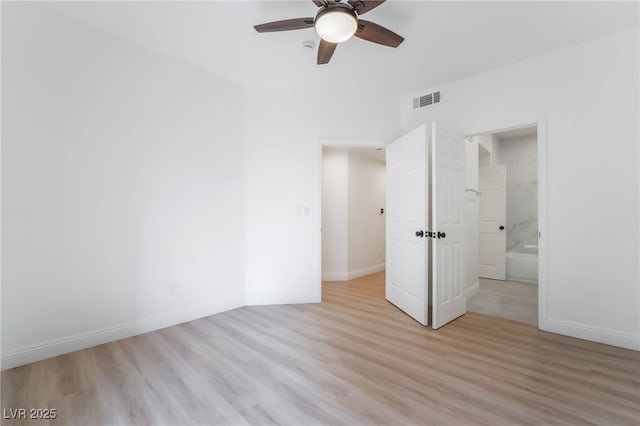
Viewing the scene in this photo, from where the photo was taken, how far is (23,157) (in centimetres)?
209

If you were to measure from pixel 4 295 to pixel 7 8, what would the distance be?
7.20 ft

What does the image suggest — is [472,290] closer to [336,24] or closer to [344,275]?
[344,275]

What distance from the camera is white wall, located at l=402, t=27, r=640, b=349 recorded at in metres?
2.45

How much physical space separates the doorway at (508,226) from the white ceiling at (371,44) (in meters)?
1.14

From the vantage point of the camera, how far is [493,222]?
5.04m

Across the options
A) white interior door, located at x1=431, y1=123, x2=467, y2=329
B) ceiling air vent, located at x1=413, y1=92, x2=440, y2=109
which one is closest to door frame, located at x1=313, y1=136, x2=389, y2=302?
ceiling air vent, located at x1=413, y1=92, x2=440, y2=109

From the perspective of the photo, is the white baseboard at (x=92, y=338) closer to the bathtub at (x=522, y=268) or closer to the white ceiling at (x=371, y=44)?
the white ceiling at (x=371, y=44)

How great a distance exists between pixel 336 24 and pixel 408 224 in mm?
2224

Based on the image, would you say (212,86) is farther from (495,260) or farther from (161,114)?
(495,260)

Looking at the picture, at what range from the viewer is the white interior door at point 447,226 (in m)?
2.85

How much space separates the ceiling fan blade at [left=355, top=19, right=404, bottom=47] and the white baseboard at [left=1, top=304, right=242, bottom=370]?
3177 mm

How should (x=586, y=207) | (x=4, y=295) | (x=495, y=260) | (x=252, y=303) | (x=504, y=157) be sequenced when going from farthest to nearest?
(x=504, y=157) < (x=495, y=260) < (x=252, y=303) < (x=586, y=207) < (x=4, y=295)

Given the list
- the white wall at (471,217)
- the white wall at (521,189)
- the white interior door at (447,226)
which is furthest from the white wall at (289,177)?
the white wall at (521,189)

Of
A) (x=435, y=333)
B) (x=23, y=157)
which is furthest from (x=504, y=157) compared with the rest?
(x=23, y=157)
